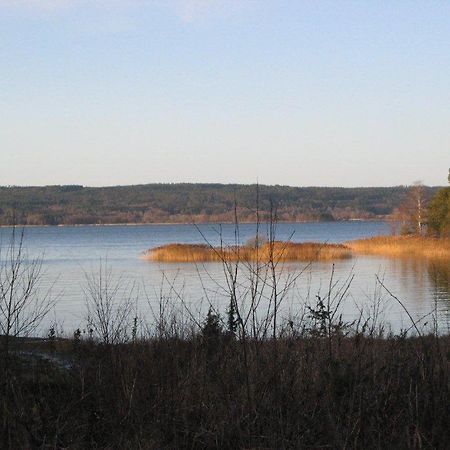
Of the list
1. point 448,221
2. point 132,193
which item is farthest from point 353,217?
point 448,221

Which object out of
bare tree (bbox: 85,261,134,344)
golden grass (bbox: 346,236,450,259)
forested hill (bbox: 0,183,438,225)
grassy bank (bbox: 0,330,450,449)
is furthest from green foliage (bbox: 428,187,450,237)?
forested hill (bbox: 0,183,438,225)

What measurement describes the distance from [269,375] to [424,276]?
3435cm

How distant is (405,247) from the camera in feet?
189

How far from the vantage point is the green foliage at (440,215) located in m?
60.6

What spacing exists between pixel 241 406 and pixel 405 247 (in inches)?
2087

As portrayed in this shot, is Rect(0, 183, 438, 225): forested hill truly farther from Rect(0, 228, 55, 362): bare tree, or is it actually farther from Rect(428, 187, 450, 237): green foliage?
Rect(0, 228, 55, 362): bare tree

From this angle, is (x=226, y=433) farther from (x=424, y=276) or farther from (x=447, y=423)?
(x=424, y=276)

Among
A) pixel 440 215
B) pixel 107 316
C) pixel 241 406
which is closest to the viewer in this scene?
pixel 241 406

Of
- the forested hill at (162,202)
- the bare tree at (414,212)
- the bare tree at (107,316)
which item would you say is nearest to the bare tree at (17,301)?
the bare tree at (107,316)

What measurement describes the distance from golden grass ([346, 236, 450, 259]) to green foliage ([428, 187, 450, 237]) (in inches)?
72.9

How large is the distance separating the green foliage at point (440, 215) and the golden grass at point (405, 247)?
1.85m

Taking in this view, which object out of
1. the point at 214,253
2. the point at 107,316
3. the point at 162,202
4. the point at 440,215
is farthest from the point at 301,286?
the point at 162,202

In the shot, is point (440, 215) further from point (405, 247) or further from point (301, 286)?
point (301, 286)

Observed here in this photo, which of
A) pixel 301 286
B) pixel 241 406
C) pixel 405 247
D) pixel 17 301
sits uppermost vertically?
pixel 17 301
